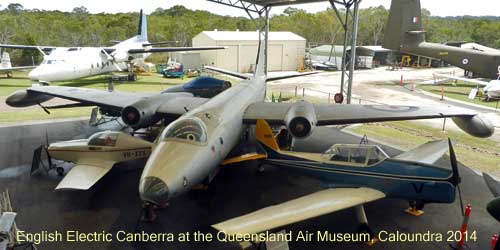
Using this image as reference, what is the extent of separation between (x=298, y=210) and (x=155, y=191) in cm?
294

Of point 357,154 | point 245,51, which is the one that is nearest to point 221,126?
point 357,154

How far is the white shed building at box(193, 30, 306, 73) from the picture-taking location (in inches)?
1781

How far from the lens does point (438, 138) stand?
1697 centimetres

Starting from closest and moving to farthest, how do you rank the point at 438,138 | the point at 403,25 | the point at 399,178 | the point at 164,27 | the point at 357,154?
1. the point at 399,178
2. the point at 357,154
3. the point at 438,138
4. the point at 403,25
5. the point at 164,27

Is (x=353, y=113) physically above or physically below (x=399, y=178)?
above

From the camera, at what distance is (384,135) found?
1700 centimetres

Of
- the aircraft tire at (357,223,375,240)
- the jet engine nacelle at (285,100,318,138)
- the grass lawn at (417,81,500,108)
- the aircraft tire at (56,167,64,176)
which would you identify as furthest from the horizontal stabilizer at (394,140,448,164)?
the grass lawn at (417,81,500,108)

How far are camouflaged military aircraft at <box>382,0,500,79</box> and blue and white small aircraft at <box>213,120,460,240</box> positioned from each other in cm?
2562

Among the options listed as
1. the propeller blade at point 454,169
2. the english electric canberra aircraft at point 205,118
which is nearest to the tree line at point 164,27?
the english electric canberra aircraft at point 205,118

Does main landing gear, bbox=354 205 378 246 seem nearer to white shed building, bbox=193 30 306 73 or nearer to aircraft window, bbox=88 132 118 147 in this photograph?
aircraft window, bbox=88 132 118 147

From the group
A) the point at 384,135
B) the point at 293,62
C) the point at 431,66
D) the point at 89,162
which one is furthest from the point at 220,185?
the point at 431,66

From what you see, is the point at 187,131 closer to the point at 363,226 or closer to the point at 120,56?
the point at 363,226

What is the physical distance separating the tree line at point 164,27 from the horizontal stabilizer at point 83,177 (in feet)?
131

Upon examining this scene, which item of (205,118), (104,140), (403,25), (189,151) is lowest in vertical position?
(104,140)
